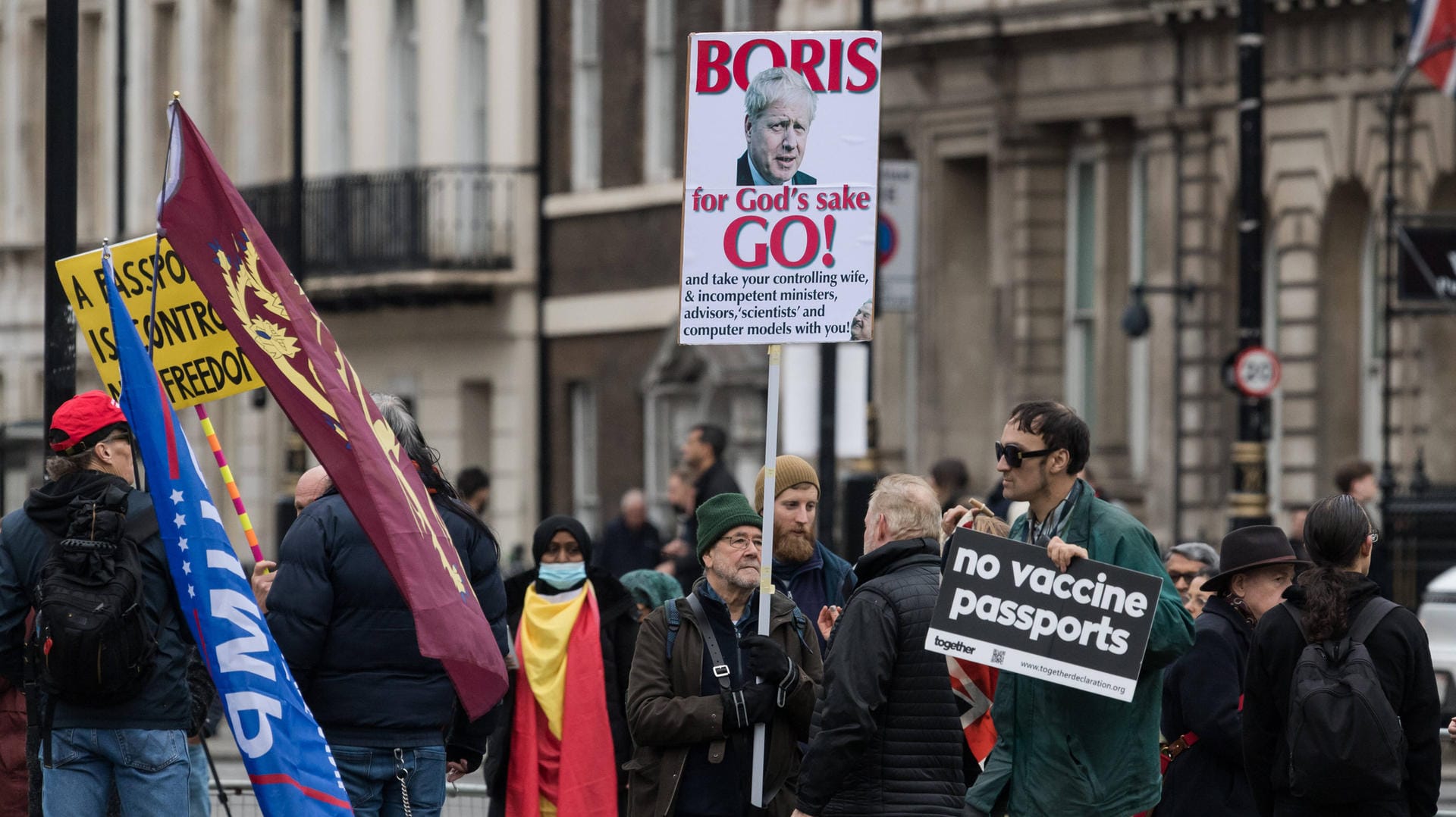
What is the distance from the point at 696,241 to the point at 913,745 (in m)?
2.19

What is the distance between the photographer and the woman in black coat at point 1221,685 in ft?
32.3

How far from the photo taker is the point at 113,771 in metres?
9.20

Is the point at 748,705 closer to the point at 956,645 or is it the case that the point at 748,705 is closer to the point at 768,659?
the point at 768,659

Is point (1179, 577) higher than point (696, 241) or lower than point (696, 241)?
lower

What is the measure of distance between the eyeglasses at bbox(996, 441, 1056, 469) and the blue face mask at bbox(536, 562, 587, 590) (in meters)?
2.77

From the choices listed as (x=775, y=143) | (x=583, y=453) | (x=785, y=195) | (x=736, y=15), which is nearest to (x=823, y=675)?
(x=785, y=195)

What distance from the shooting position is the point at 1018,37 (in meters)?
30.1

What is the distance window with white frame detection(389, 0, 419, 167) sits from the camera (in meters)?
38.1

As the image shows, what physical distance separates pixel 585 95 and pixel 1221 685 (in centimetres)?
2599

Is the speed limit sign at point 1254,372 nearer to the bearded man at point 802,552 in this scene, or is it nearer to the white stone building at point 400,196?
the bearded man at point 802,552

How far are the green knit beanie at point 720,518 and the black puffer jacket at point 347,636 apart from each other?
3.69 ft

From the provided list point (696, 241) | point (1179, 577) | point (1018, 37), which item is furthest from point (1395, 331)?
point (696, 241)

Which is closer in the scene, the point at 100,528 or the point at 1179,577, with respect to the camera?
the point at 100,528

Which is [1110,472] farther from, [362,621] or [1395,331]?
[362,621]
